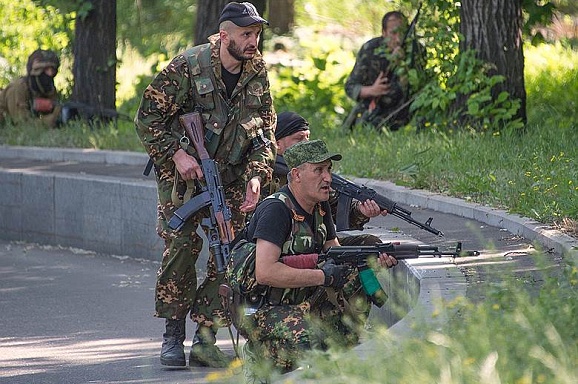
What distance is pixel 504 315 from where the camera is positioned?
4609 millimetres

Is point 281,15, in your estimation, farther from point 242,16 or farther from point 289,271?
point 289,271

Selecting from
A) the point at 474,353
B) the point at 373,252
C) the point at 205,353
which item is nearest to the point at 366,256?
the point at 373,252

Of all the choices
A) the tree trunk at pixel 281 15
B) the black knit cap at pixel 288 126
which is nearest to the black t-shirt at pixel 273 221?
the black knit cap at pixel 288 126

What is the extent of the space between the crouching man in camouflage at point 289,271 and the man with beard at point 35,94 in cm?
996

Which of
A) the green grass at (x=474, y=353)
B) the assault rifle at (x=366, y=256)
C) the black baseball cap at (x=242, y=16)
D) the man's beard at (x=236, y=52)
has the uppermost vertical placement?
the black baseball cap at (x=242, y=16)

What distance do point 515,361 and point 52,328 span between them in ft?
16.1

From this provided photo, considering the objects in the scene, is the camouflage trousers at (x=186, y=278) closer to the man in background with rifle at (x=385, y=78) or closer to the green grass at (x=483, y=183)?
the green grass at (x=483, y=183)

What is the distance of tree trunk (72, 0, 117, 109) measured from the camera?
671 inches

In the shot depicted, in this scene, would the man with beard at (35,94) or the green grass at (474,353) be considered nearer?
the green grass at (474,353)

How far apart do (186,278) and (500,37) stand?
6939 mm

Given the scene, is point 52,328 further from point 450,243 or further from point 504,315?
point 504,315

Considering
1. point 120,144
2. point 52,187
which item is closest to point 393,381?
point 52,187

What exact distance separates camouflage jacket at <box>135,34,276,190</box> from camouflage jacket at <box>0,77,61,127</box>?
30.2 ft

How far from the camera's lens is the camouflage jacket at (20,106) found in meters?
16.2
